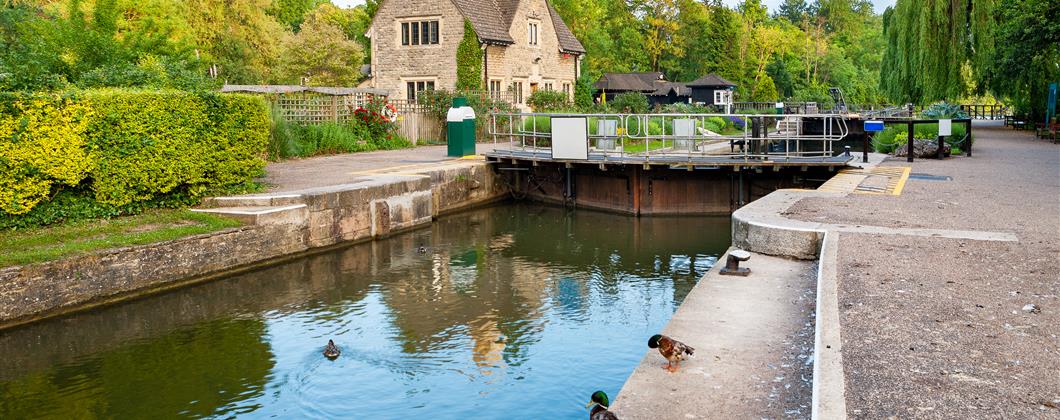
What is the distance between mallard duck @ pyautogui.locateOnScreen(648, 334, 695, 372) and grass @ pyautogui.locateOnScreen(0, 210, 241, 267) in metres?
9.41

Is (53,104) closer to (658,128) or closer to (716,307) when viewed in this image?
(716,307)

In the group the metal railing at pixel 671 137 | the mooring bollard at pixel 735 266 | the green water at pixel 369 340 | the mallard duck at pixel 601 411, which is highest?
the metal railing at pixel 671 137

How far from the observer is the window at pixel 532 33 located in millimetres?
45625

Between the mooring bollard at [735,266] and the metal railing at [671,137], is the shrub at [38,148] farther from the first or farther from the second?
the metal railing at [671,137]

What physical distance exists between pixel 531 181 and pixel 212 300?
14.4 m

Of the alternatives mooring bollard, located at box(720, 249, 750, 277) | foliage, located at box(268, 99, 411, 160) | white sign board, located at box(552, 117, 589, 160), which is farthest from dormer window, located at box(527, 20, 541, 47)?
mooring bollard, located at box(720, 249, 750, 277)

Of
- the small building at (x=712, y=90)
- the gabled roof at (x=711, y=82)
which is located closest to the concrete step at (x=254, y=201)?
the small building at (x=712, y=90)

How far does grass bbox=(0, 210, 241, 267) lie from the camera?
44.6 feet

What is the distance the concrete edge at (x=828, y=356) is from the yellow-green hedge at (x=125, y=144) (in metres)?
11.6

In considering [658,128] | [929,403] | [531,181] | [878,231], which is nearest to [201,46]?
[658,128]

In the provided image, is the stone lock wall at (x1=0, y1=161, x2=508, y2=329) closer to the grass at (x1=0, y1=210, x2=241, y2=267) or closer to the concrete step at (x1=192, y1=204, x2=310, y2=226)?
the concrete step at (x1=192, y1=204, x2=310, y2=226)

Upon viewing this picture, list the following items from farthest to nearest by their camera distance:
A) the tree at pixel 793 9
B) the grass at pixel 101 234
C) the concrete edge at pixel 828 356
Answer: the tree at pixel 793 9, the grass at pixel 101 234, the concrete edge at pixel 828 356

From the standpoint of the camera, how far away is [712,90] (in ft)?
241

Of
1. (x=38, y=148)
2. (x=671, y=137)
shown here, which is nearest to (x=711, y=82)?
(x=671, y=137)
